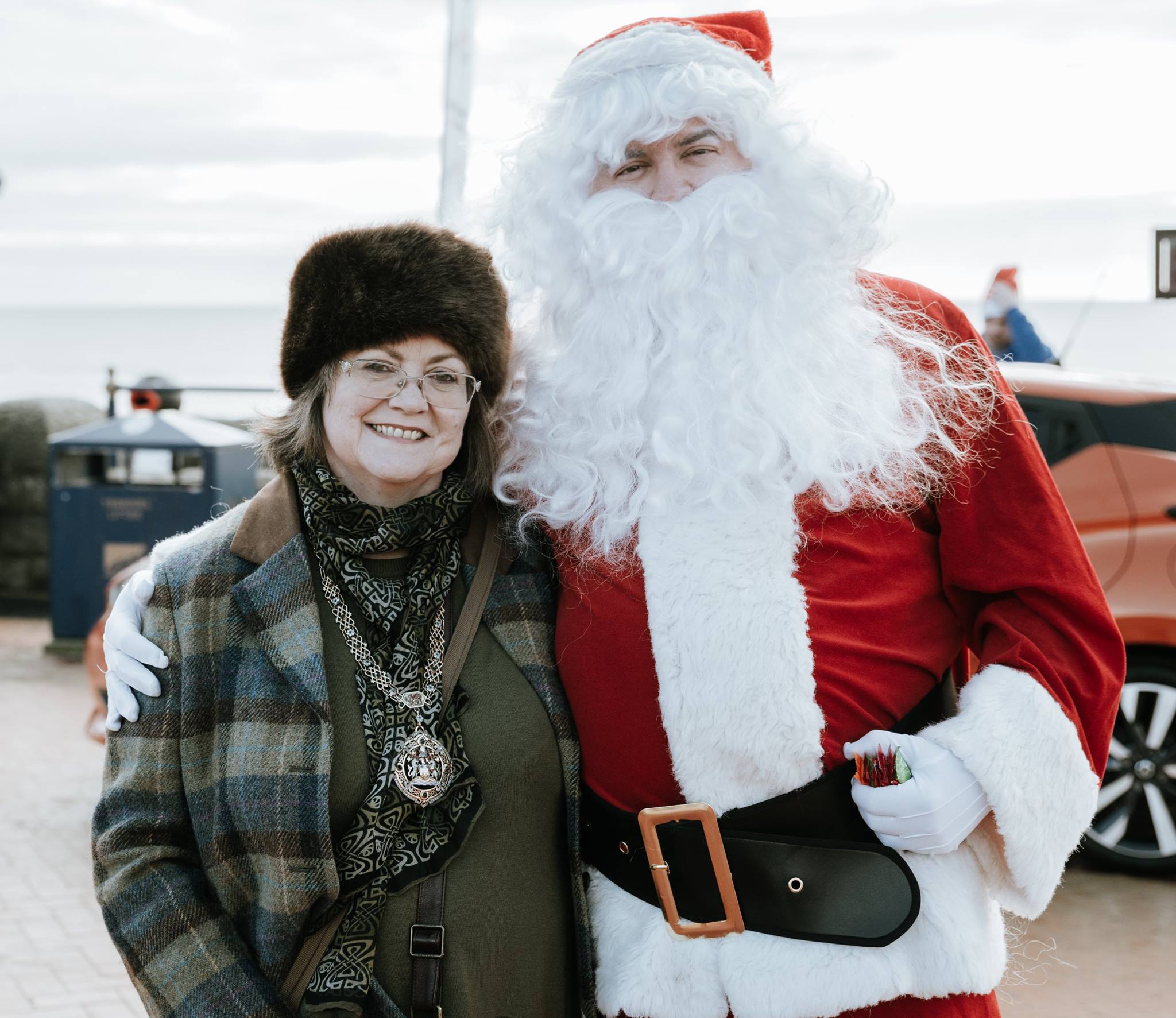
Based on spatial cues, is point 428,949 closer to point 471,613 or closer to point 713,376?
point 471,613

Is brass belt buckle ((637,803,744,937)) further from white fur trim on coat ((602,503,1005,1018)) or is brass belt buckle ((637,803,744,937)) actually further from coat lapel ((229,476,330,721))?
coat lapel ((229,476,330,721))

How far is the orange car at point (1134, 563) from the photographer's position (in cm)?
470

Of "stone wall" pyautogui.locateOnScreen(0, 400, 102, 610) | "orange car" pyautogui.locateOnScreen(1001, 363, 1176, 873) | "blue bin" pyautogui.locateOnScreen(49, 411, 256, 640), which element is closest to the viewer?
"orange car" pyautogui.locateOnScreen(1001, 363, 1176, 873)

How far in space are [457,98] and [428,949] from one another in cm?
400

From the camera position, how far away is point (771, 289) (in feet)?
7.62

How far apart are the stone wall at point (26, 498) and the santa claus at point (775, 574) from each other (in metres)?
9.00

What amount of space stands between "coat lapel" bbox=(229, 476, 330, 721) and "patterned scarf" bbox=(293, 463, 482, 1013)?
0.06 meters

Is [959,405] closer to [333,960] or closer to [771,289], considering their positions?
[771,289]

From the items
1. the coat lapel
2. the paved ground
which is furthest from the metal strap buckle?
the paved ground

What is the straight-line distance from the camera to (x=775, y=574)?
6.64 feet

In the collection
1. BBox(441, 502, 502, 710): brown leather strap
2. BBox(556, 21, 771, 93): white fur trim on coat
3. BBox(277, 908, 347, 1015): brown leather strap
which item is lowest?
BBox(277, 908, 347, 1015): brown leather strap

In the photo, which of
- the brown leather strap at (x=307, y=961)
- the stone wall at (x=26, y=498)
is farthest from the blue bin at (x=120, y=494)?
the brown leather strap at (x=307, y=961)

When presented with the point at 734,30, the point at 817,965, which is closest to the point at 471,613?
the point at 817,965

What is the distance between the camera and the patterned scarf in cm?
200
